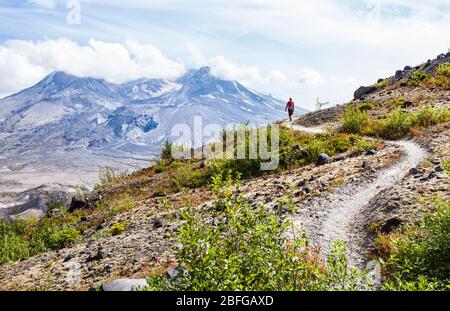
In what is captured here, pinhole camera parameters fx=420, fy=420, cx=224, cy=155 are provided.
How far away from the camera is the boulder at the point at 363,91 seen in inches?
2115

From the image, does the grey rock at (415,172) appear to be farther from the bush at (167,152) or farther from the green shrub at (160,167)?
the bush at (167,152)

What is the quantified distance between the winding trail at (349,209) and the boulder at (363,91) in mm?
31995

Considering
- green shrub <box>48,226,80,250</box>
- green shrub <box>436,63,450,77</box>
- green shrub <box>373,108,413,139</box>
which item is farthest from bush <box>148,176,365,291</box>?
green shrub <box>436,63,450,77</box>

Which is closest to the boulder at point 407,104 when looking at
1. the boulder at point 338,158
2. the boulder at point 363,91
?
the boulder at point 363,91

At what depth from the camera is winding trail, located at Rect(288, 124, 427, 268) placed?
13797 mm

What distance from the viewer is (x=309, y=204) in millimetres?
17328

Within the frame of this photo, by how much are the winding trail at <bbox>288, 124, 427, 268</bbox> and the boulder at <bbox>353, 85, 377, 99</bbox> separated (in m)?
32.0

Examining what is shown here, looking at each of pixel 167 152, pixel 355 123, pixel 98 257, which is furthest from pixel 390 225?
pixel 167 152

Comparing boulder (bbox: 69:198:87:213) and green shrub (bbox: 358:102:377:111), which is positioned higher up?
green shrub (bbox: 358:102:377:111)

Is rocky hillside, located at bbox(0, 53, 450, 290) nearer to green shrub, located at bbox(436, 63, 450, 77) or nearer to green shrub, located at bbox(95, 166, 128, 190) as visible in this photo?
green shrub, located at bbox(95, 166, 128, 190)

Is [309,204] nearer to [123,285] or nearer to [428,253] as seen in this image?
[428,253]

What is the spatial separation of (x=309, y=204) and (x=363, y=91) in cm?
4158
